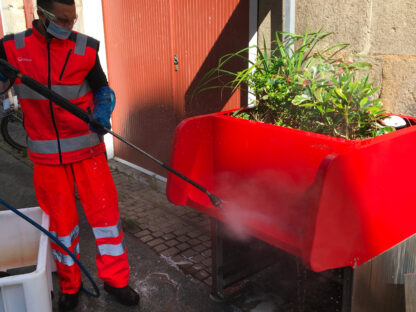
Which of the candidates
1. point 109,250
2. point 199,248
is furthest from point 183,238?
point 109,250

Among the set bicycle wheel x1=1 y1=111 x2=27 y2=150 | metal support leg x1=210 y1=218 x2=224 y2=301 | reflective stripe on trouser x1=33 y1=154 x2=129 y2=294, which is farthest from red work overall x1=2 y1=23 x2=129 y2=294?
bicycle wheel x1=1 y1=111 x2=27 y2=150

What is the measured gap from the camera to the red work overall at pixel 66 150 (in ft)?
8.27

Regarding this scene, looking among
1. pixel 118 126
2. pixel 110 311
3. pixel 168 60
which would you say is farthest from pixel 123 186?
pixel 110 311

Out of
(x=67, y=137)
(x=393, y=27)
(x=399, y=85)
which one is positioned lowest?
(x=67, y=137)

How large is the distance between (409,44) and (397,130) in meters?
0.61

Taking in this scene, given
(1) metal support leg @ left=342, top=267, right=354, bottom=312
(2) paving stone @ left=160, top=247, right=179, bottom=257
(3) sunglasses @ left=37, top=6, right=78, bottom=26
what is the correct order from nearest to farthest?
(1) metal support leg @ left=342, top=267, right=354, bottom=312
(3) sunglasses @ left=37, top=6, right=78, bottom=26
(2) paving stone @ left=160, top=247, right=179, bottom=257

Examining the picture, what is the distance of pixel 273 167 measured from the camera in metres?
2.17

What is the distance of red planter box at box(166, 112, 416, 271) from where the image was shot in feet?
5.60

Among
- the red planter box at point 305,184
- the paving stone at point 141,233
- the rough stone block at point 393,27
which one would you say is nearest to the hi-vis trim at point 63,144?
the red planter box at point 305,184

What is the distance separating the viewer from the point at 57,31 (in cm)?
247

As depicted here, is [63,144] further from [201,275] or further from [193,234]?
[193,234]

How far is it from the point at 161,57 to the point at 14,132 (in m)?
4.70

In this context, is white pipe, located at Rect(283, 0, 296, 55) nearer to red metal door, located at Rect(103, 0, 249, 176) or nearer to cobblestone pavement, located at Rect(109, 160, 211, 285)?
red metal door, located at Rect(103, 0, 249, 176)

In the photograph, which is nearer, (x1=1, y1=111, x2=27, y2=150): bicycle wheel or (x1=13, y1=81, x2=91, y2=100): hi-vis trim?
(x1=13, y1=81, x2=91, y2=100): hi-vis trim
